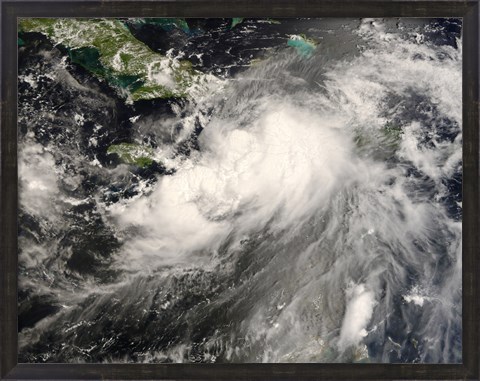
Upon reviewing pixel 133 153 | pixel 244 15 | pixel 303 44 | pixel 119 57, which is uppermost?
pixel 244 15

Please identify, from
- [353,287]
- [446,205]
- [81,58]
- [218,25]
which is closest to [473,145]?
[446,205]

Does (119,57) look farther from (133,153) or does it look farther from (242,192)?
(242,192)

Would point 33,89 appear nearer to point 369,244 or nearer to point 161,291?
point 161,291

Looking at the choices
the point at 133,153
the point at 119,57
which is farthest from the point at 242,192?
the point at 119,57

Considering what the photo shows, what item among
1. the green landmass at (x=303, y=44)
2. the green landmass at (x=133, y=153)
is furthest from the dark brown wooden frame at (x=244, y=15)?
the green landmass at (x=133, y=153)

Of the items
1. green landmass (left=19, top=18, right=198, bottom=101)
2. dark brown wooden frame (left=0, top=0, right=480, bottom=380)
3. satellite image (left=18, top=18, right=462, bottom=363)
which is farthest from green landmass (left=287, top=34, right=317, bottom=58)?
green landmass (left=19, top=18, right=198, bottom=101)

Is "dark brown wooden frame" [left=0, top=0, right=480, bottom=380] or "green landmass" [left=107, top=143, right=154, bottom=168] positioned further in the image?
"green landmass" [left=107, top=143, right=154, bottom=168]

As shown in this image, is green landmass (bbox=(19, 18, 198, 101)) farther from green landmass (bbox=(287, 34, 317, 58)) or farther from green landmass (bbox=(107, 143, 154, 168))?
green landmass (bbox=(287, 34, 317, 58))
